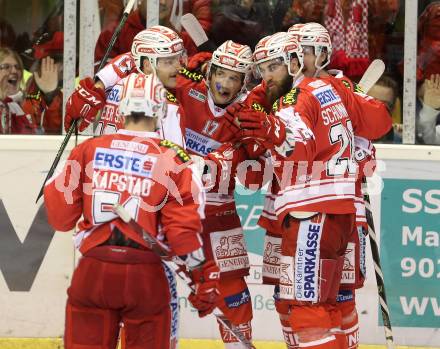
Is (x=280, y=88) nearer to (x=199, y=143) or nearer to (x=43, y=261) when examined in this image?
(x=199, y=143)

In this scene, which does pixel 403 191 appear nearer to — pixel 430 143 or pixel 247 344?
pixel 430 143

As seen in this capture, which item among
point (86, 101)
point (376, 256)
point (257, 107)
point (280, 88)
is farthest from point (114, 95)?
point (376, 256)

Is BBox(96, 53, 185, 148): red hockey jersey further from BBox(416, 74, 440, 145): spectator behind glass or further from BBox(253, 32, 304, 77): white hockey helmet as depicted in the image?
BBox(416, 74, 440, 145): spectator behind glass

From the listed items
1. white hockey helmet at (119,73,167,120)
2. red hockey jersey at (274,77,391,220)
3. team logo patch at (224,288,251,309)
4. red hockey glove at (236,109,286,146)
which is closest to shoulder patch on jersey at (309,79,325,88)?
red hockey jersey at (274,77,391,220)

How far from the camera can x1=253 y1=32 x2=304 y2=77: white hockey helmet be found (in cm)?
540

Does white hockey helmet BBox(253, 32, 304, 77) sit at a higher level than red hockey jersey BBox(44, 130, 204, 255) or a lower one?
higher

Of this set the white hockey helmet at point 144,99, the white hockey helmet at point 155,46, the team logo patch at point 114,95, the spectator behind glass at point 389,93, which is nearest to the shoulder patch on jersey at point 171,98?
the white hockey helmet at point 155,46

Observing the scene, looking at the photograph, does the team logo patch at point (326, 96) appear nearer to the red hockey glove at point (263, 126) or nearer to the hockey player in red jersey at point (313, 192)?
the hockey player in red jersey at point (313, 192)

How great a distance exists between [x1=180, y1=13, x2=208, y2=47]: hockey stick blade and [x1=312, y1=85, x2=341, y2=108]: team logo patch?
126cm

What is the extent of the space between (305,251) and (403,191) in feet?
4.04

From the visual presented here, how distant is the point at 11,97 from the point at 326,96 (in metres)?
1.95

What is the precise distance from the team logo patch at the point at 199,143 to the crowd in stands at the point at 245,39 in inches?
30.5

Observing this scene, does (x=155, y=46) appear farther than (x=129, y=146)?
Yes

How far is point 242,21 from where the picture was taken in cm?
647
